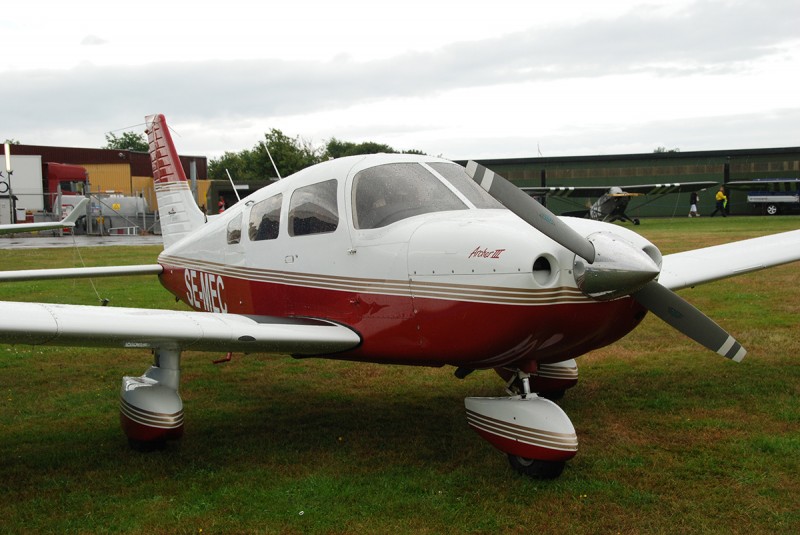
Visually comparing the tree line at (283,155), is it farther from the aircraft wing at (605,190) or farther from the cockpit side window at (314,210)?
the cockpit side window at (314,210)

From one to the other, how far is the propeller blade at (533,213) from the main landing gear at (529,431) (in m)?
1.11

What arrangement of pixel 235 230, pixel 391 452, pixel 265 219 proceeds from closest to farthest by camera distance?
pixel 391 452
pixel 265 219
pixel 235 230

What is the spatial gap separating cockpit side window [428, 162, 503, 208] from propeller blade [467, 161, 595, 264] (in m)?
0.87

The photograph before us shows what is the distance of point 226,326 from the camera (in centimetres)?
552

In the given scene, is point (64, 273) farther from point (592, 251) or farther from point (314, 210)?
point (592, 251)

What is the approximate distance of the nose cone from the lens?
4438 millimetres

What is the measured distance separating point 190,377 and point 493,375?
3.37 meters

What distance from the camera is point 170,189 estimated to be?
380 inches

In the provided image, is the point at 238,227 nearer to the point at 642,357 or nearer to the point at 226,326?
the point at 226,326

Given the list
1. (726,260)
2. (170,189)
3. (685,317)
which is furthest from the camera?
(170,189)

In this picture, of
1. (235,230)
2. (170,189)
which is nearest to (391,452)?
(235,230)

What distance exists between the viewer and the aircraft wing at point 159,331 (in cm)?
486

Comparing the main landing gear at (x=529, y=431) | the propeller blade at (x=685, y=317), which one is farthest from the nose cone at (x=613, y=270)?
the main landing gear at (x=529, y=431)

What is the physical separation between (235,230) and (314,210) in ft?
4.29
